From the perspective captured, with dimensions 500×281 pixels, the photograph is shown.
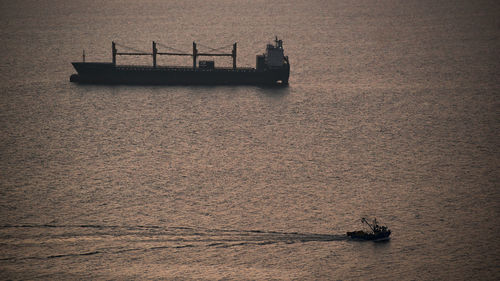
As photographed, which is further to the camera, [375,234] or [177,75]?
[177,75]

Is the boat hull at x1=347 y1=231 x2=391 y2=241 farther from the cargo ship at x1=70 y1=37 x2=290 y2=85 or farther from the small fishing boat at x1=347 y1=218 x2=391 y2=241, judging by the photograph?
the cargo ship at x1=70 y1=37 x2=290 y2=85

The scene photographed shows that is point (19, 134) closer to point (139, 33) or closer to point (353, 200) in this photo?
point (353, 200)

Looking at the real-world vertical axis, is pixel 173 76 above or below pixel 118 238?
above

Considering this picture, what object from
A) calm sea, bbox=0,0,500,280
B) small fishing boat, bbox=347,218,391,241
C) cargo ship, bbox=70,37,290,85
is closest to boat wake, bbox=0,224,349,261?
calm sea, bbox=0,0,500,280

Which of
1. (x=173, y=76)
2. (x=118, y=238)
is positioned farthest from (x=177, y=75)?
(x=118, y=238)

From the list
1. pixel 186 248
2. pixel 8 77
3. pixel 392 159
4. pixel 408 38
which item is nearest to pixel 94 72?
pixel 8 77

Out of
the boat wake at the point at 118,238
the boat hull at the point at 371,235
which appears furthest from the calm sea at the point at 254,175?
the boat hull at the point at 371,235

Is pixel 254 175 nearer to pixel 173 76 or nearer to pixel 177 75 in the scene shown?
pixel 177 75
